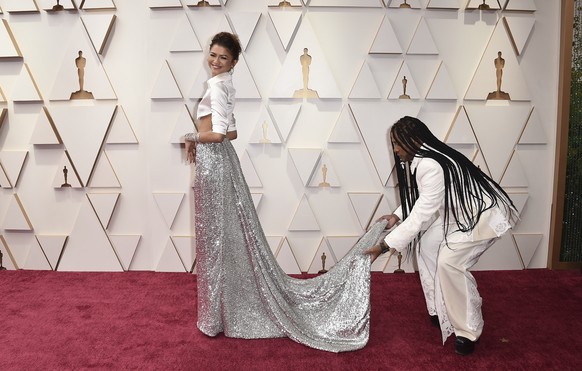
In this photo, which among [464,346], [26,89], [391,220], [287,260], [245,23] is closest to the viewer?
[464,346]

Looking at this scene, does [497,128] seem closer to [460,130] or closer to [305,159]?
[460,130]

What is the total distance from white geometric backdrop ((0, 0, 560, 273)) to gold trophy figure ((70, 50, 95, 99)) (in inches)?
1.4

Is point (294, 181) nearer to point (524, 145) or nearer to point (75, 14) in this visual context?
point (524, 145)

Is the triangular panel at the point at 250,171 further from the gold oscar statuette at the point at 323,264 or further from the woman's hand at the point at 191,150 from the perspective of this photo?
the woman's hand at the point at 191,150

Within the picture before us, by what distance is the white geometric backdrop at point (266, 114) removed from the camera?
3.50 metres

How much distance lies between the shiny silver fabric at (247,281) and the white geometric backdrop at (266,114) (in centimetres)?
106

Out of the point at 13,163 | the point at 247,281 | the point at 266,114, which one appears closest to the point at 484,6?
the point at 266,114

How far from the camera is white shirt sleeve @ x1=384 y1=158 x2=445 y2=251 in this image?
237 cm

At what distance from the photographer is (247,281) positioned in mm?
2586

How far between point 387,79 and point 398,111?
0.82 ft

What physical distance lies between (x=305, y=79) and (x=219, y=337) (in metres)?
1.92

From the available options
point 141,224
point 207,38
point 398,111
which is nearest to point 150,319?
point 141,224

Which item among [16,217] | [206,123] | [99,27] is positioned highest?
[99,27]

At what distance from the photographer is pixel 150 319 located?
110 inches
